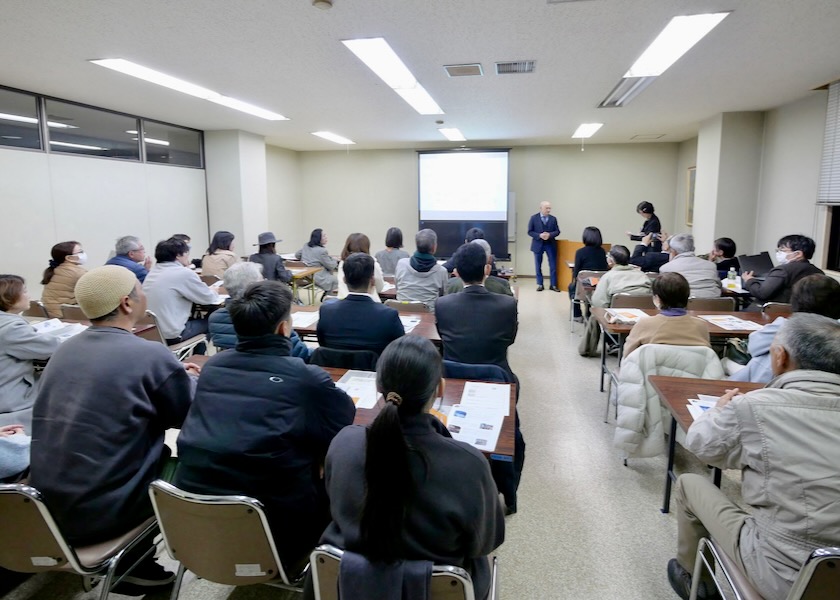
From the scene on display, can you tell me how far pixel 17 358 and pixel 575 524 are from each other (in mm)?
2893

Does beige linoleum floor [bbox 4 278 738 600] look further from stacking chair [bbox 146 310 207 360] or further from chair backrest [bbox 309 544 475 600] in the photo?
stacking chair [bbox 146 310 207 360]

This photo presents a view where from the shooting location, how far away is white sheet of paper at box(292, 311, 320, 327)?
3.35 meters

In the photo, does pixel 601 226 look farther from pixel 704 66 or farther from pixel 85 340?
pixel 85 340

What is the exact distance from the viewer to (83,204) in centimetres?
598

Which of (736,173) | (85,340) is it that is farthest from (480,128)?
(85,340)

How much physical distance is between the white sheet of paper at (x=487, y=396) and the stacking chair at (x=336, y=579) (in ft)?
2.82

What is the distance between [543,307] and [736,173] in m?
3.13

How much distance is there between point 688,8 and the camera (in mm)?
3053

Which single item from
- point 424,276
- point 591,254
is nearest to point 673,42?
point 424,276

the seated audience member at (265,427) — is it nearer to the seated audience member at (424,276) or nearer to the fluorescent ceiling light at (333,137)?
the seated audience member at (424,276)

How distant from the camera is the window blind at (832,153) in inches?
198

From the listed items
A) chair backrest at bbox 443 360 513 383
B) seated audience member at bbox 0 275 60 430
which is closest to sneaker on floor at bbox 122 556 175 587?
seated audience member at bbox 0 275 60 430

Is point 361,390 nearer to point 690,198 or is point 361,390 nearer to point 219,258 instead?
point 219,258

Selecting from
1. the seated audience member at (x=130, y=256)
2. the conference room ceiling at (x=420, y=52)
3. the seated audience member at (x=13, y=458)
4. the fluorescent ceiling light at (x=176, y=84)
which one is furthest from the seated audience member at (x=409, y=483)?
the fluorescent ceiling light at (x=176, y=84)
